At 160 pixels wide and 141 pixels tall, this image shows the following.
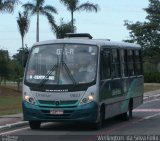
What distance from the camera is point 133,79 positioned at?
23344mm

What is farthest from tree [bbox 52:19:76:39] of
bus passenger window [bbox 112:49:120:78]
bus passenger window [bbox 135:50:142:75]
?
bus passenger window [bbox 112:49:120:78]

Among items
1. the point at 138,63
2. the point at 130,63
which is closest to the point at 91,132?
the point at 130,63

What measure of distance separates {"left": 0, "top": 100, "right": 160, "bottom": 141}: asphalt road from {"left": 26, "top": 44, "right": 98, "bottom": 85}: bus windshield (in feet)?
4.99

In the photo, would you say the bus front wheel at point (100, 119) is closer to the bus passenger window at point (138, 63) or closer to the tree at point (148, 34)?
the bus passenger window at point (138, 63)

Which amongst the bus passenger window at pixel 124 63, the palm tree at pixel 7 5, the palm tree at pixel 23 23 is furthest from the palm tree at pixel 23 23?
the bus passenger window at pixel 124 63

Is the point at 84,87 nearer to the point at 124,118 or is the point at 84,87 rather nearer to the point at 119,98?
the point at 119,98

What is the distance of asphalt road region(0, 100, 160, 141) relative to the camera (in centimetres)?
1636

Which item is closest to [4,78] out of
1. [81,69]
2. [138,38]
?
[138,38]

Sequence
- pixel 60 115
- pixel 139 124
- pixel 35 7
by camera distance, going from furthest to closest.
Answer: pixel 35 7
pixel 139 124
pixel 60 115

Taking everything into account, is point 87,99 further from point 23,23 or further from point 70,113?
point 23,23

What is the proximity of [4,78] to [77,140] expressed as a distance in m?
42.6

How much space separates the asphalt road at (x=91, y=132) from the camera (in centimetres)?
1636

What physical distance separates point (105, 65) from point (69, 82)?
1716mm

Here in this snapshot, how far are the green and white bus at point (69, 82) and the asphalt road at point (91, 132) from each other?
0.42 meters
